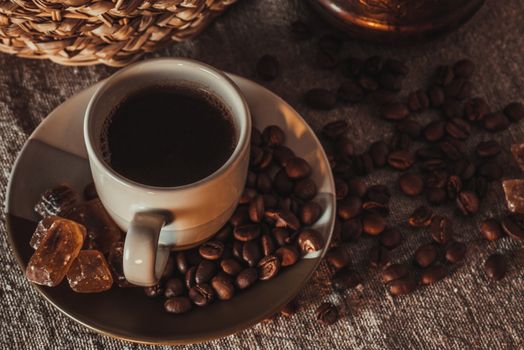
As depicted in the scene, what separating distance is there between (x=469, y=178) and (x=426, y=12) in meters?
0.31

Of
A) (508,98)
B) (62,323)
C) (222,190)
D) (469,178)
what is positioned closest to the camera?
(222,190)

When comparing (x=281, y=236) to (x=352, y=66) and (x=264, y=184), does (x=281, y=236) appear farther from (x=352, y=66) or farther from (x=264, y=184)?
(x=352, y=66)

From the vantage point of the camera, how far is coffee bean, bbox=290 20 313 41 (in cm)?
138

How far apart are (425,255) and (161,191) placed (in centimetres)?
47

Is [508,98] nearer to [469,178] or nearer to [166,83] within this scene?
[469,178]

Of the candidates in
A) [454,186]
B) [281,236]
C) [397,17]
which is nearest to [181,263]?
[281,236]

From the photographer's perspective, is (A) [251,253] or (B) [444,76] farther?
(B) [444,76]

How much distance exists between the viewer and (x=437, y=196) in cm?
118

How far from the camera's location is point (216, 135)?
1.01m

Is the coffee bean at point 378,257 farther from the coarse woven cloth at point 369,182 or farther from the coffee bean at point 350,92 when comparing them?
the coffee bean at point 350,92

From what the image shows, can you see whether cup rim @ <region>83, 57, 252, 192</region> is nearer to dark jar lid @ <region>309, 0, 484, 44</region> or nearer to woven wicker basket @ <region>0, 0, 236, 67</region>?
woven wicker basket @ <region>0, 0, 236, 67</region>

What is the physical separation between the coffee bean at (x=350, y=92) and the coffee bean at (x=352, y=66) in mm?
30

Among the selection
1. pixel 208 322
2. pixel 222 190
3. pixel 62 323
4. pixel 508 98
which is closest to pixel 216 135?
pixel 222 190

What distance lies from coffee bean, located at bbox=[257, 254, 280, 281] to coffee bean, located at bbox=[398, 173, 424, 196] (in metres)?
0.30
